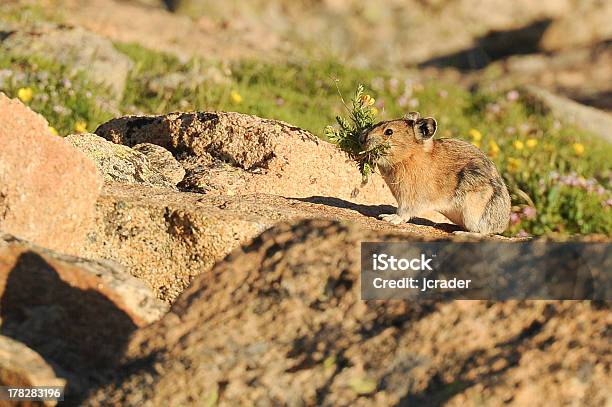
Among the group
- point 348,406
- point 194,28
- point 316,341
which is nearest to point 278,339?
point 316,341

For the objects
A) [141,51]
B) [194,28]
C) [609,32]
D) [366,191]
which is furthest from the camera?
[609,32]

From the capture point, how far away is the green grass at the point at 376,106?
9797 mm

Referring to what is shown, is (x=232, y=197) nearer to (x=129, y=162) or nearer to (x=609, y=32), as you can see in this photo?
(x=129, y=162)

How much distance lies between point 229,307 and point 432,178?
3.17 metres

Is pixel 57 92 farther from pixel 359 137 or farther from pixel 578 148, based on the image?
pixel 578 148

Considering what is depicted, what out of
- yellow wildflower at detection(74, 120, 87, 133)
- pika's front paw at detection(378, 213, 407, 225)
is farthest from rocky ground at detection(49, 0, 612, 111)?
pika's front paw at detection(378, 213, 407, 225)

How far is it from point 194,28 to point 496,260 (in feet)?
47.2

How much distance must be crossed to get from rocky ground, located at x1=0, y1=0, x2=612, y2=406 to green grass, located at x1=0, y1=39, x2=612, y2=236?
203cm

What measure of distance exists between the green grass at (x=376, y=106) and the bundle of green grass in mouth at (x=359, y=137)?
74 centimetres

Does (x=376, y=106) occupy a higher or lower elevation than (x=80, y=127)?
higher

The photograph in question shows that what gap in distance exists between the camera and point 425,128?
6652 millimetres

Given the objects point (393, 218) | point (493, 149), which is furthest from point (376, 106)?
point (393, 218)

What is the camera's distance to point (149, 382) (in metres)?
3.55

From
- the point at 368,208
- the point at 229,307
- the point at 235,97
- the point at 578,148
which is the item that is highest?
the point at 235,97
